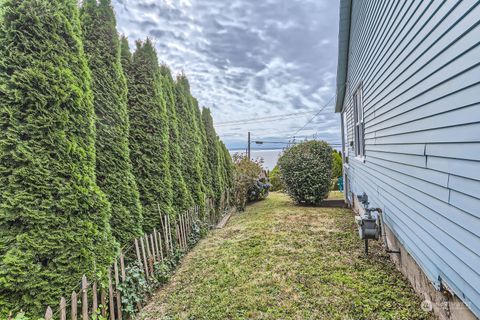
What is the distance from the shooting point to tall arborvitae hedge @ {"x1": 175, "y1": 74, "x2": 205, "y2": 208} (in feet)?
21.0

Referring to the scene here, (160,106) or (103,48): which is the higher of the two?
(103,48)

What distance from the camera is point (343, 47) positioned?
7824 mm

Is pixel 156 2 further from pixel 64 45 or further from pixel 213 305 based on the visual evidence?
pixel 213 305

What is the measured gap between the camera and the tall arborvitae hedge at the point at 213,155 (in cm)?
855

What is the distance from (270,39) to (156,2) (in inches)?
195

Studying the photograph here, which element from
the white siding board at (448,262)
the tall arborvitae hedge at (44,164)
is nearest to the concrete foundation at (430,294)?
the white siding board at (448,262)

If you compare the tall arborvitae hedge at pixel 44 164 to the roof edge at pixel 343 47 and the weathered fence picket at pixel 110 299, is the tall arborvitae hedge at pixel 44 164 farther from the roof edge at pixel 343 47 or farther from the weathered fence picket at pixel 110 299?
the roof edge at pixel 343 47

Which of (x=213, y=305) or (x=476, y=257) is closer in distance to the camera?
(x=476, y=257)

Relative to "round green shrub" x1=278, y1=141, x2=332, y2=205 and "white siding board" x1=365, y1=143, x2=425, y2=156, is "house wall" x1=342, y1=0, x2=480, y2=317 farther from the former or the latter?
"round green shrub" x1=278, y1=141, x2=332, y2=205

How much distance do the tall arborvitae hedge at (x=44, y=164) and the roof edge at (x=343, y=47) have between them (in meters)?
6.56

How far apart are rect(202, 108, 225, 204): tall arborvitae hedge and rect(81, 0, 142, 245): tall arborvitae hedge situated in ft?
14.8

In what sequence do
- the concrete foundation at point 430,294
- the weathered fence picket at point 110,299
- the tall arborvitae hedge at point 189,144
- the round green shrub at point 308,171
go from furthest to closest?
the round green shrub at point 308,171 → the tall arborvitae hedge at point 189,144 → the weathered fence picket at point 110,299 → the concrete foundation at point 430,294

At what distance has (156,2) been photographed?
20.7ft

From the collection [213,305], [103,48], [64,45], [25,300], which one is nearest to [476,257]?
[213,305]
